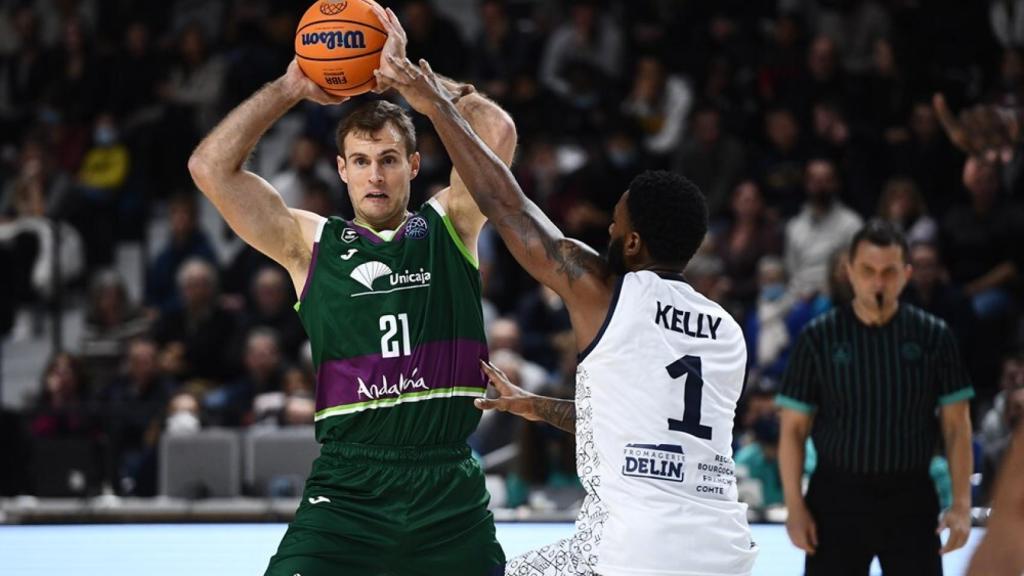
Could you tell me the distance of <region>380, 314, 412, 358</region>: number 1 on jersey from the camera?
15.6 ft

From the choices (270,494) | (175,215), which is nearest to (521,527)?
(270,494)

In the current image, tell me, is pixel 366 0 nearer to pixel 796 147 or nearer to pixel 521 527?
pixel 521 527

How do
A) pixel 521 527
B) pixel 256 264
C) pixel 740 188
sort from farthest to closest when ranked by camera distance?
pixel 256 264 < pixel 740 188 < pixel 521 527

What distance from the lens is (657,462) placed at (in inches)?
157

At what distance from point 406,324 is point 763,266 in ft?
22.0

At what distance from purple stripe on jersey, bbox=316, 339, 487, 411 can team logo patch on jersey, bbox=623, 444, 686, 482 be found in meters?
0.96

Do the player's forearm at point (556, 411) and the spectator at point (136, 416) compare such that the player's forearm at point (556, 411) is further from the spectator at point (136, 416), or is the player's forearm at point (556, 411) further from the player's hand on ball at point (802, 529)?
the spectator at point (136, 416)

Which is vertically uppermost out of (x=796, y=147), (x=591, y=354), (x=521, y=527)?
(x=796, y=147)

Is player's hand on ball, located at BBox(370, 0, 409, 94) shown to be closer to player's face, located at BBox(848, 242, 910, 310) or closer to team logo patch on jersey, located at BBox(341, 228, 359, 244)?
team logo patch on jersey, located at BBox(341, 228, 359, 244)

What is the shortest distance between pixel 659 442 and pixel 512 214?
834mm


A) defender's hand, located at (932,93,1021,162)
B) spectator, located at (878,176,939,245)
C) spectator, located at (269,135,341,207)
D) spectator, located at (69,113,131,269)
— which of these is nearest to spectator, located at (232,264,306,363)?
spectator, located at (269,135,341,207)

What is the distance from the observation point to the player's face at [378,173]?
493cm

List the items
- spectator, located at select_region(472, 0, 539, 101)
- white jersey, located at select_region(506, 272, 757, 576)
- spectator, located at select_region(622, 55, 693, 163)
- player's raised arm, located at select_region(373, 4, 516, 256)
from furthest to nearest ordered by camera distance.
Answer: spectator, located at select_region(472, 0, 539, 101) < spectator, located at select_region(622, 55, 693, 163) < player's raised arm, located at select_region(373, 4, 516, 256) < white jersey, located at select_region(506, 272, 757, 576)

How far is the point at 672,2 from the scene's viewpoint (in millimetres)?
14414
